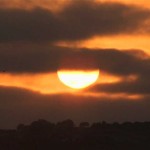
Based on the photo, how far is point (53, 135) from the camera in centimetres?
13688

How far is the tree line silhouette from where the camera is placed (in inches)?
5226

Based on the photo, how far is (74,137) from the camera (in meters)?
135

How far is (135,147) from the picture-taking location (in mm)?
135750

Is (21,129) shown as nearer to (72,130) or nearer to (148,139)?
(72,130)

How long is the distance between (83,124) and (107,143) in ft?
41.1

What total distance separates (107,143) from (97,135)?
285 centimetres

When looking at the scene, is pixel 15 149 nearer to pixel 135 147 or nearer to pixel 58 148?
pixel 58 148

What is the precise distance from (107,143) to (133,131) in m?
8.98

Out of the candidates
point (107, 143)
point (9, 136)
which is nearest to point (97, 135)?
point (107, 143)

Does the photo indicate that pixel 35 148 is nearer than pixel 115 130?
Yes

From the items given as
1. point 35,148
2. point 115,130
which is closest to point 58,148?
point 35,148

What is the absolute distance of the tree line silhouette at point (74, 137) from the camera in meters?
133

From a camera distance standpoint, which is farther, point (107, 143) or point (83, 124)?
point (83, 124)

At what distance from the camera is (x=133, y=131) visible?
142000 millimetres
